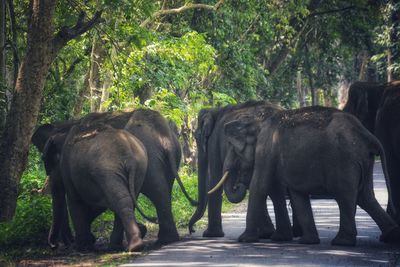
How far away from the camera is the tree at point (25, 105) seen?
43.7ft

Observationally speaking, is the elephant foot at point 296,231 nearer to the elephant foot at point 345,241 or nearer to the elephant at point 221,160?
Answer: the elephant at point 221,160

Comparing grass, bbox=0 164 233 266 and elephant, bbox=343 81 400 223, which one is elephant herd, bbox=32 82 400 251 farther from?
grass, bbox=0 164 233 266

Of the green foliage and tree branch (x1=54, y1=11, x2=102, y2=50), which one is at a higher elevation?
tree branch (x1=54, y1=11, x2=102, y2=50)

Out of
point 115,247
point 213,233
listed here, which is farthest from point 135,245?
point 213,233

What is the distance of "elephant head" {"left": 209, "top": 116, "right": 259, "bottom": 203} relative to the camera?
544 inches

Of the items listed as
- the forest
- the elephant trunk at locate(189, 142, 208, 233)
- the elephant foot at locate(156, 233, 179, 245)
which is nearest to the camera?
the elephant foot at locate(156, 233, 179, 245)

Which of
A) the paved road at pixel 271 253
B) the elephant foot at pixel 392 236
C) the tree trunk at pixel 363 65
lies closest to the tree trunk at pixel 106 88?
the paved road at pixel 271 253

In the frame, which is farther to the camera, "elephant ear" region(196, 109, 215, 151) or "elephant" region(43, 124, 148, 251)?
Result: "elephant ear" region(196, 109, 215, 151)

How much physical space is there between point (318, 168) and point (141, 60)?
6.48 metres

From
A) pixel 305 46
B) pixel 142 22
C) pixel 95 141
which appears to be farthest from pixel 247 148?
pixel 305 46

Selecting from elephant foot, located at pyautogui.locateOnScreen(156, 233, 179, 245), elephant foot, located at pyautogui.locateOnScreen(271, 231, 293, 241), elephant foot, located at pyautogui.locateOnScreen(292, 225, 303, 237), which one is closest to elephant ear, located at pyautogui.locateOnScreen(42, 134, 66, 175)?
elephant foot, located at pyautogui.locateOnScreen(156, 233, 179, 245)

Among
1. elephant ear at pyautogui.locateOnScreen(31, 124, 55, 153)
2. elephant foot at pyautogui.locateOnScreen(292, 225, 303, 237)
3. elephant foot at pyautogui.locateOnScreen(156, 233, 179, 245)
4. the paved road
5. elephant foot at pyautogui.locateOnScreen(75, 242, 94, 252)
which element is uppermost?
elephant ear at pyautogui.locateOnScreen(31, 124, 55, 153)

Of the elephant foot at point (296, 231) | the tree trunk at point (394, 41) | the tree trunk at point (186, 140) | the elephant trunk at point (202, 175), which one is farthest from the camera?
the tree trunk at point (394, 41)

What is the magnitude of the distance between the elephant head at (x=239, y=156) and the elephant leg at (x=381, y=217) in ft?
5.40
